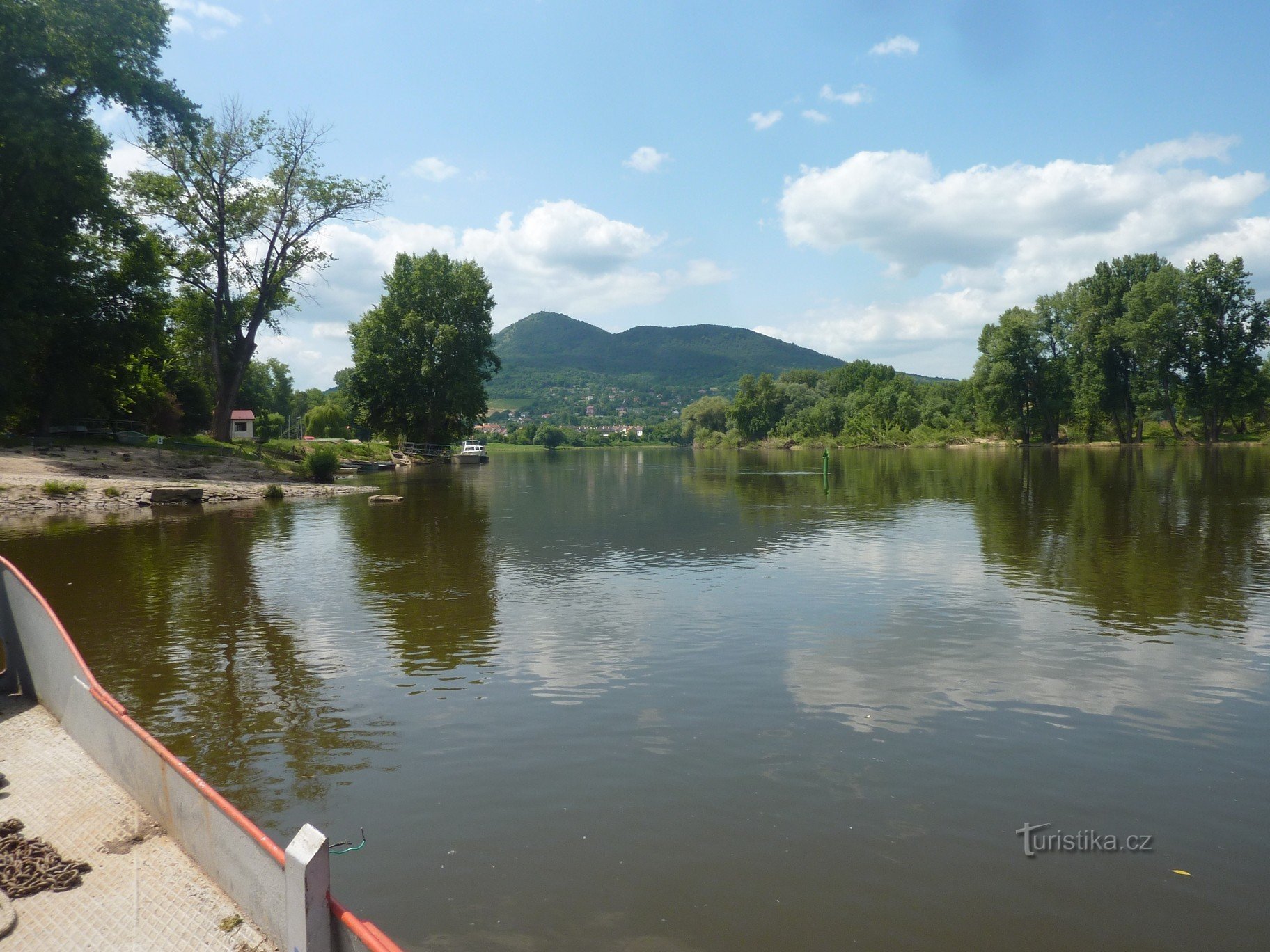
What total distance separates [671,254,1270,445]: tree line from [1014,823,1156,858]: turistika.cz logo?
9050 cm

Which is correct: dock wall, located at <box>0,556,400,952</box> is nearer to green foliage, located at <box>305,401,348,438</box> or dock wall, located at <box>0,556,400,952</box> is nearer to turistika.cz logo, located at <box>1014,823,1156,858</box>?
turistika.cz logo, located at <box>1014,823,1156,858</box>

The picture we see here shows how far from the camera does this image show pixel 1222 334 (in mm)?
79562

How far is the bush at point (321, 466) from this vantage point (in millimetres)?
44531

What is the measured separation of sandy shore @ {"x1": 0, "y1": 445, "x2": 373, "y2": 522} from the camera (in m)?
28.6

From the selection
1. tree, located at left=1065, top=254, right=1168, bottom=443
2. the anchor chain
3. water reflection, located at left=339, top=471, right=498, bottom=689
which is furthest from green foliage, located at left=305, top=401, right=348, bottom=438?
the anchor chain

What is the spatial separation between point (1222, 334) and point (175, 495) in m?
94.1

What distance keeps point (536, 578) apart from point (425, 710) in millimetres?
8170

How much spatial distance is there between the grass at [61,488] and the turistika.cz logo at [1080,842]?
111 feet

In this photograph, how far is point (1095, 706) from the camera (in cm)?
864

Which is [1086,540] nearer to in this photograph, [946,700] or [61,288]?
[946,700]

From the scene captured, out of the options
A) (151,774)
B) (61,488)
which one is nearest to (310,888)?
(151,774)

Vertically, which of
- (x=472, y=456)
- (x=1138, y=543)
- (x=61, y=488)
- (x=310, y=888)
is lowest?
(x=1138, y=543)

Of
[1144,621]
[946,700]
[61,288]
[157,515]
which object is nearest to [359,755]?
[946,700]

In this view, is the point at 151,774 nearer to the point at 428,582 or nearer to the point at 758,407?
the point at 428,582
